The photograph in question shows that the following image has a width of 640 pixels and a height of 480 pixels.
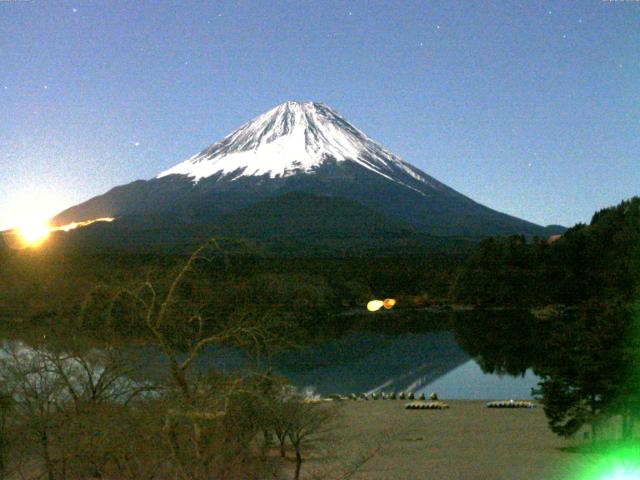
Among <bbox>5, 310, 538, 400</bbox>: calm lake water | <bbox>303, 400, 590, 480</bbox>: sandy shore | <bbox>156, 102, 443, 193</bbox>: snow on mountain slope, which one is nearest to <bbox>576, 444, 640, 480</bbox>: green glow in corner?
<bbox>303, 400, 590, 480</bbox>: sandy shore

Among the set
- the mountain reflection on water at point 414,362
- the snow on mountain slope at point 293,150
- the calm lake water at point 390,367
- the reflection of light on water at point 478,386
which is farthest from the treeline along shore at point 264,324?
the snow on mountain slope at point 293,150

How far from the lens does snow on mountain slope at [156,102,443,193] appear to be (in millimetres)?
142500

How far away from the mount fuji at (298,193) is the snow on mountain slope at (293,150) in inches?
7.7

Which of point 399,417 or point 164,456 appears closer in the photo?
point 164,456

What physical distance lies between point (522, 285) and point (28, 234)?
57.0m

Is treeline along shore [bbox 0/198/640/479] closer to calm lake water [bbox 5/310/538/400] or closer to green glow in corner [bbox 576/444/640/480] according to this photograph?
green glow in corner [bbox 576/444/640/480]

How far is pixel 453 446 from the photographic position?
1558 cm

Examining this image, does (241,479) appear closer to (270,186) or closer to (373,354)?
(373,354)

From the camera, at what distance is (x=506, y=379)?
32.3 m

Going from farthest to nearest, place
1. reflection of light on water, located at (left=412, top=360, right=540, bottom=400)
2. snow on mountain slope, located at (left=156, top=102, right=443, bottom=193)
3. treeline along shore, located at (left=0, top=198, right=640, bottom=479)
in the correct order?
snow on mountain slope, located at (left=156, top=102, right=443, bottom=193) < reflection of light on water, located at (left=412, top=360, right=540, bottom=400) < treeline along shore, located at (left=0, top=198, right=640, bottom=479)

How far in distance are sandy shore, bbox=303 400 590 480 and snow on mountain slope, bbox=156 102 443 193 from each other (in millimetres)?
117971

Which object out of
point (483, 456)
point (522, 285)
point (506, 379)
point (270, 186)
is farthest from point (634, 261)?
point (270, 186)

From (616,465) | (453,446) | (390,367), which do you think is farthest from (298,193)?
(616,465)

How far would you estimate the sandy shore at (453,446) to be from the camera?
12.8 metres
